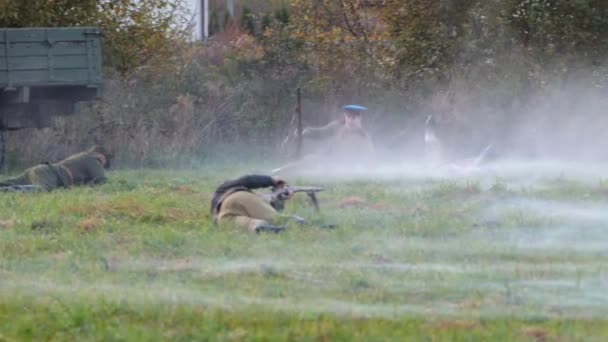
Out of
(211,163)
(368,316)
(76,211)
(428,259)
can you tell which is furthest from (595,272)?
(211,163)

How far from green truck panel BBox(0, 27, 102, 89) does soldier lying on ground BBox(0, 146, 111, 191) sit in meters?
1.89

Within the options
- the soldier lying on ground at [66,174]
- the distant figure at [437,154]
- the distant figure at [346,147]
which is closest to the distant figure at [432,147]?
the distant figure at [437,154]

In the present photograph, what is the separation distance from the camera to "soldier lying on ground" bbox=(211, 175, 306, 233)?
40.1 feet

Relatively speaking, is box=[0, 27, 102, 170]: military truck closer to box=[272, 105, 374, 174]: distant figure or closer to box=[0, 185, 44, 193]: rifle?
box=[0, 185, 44, 193]: rifle

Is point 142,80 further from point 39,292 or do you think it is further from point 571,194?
point 39,292

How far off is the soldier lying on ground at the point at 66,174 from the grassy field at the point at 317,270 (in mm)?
864

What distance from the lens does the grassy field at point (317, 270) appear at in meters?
7.99

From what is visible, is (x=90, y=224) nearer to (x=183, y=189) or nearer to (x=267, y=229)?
(x=267, y=229)

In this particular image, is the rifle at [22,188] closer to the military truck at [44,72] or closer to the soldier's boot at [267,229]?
the military truck at [44,72]

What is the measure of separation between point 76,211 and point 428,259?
14.7ft

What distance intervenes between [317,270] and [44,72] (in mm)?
10543

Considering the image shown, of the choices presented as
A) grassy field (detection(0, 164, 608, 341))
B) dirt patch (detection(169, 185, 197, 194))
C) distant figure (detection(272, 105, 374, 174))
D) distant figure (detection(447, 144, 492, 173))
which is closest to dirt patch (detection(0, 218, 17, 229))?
grassy field (detection(0, 164, 608, 341))

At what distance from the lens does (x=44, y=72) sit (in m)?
19.4

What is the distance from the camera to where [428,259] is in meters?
10.6
